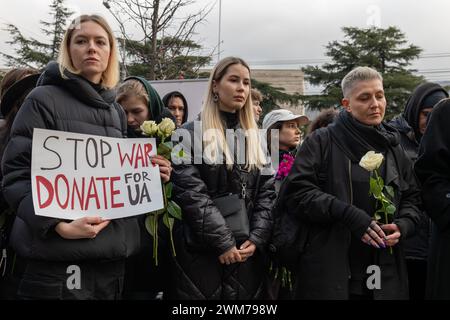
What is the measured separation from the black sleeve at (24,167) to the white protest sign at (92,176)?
2.1 inches

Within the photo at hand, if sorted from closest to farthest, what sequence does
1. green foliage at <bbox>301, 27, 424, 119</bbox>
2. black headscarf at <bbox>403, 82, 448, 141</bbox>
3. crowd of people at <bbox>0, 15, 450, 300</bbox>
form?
crowd of people at <bbox>0, 15, 450, 300</bbox> → black headscarf at <bbox>403, 82, 448, 141</bbox> → green foliage at <bbox>301, 27, 424, 119</bbox>

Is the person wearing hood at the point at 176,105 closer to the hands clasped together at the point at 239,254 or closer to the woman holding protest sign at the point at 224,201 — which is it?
the woman holding protest sign at the point at 224,201

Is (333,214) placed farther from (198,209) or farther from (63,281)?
(63,281)

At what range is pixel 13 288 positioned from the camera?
2.71 metres

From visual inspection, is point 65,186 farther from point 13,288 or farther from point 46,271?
point 13,288

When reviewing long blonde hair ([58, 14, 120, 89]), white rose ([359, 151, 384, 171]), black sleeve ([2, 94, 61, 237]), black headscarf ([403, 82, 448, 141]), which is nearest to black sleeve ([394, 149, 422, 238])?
white rose ([359, 151, 384, 171])

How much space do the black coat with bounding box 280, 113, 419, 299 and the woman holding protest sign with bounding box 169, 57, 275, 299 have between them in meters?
0.25

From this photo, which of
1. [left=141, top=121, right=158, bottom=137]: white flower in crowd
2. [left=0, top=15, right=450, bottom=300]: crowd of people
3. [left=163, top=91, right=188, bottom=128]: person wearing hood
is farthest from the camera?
[left=163, top=91, right=188, bottom=128]: person wearing hood

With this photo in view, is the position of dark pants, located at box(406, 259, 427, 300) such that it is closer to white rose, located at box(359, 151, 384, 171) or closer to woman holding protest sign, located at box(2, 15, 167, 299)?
white rose, located at box(359, 151, 384, 171)

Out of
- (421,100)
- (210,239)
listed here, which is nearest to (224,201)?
(210,239)

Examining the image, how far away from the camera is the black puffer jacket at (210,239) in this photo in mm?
2750

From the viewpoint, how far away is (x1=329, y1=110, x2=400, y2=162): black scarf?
287 centimetres

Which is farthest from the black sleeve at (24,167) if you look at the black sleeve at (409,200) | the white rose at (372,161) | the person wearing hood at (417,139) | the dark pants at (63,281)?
the person wearing hood at (417,139)
